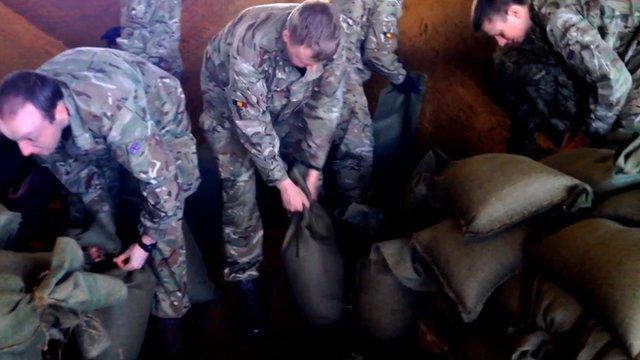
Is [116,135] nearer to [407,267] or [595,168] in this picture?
[407,267]

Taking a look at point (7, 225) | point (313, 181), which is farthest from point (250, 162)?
point (7, 225)

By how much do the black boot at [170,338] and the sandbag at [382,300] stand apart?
762mm

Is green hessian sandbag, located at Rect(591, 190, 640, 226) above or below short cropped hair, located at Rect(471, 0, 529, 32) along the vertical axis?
below

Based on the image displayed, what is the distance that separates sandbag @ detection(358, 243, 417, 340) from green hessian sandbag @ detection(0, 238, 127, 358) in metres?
0.91

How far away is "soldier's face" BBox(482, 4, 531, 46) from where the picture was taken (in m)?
2.65

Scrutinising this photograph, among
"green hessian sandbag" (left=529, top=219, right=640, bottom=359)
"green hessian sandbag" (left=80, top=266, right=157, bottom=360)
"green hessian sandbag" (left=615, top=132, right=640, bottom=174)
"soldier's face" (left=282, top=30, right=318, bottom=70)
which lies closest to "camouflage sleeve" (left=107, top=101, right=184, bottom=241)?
"green hessian sandbag" (left=80, top=266, right=157, bottom=360)

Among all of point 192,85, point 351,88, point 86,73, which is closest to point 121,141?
point 86,73

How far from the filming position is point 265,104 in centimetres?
251

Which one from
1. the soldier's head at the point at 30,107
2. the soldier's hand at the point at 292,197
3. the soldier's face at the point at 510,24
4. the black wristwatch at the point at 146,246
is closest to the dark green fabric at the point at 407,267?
the soldier's hand at the point at 292,197

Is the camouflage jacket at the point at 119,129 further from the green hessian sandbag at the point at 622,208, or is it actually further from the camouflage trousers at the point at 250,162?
the green hessian sandbag at the point at 622,208

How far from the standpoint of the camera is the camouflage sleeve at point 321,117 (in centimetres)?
270

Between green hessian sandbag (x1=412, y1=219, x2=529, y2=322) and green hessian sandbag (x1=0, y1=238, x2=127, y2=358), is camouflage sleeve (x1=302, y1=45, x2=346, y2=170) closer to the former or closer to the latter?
green hessian sandbag (x1=412, y1=219, x2=529, y2=322)

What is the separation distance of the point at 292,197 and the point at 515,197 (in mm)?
870

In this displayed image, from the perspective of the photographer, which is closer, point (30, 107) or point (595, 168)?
point (30, 107)
